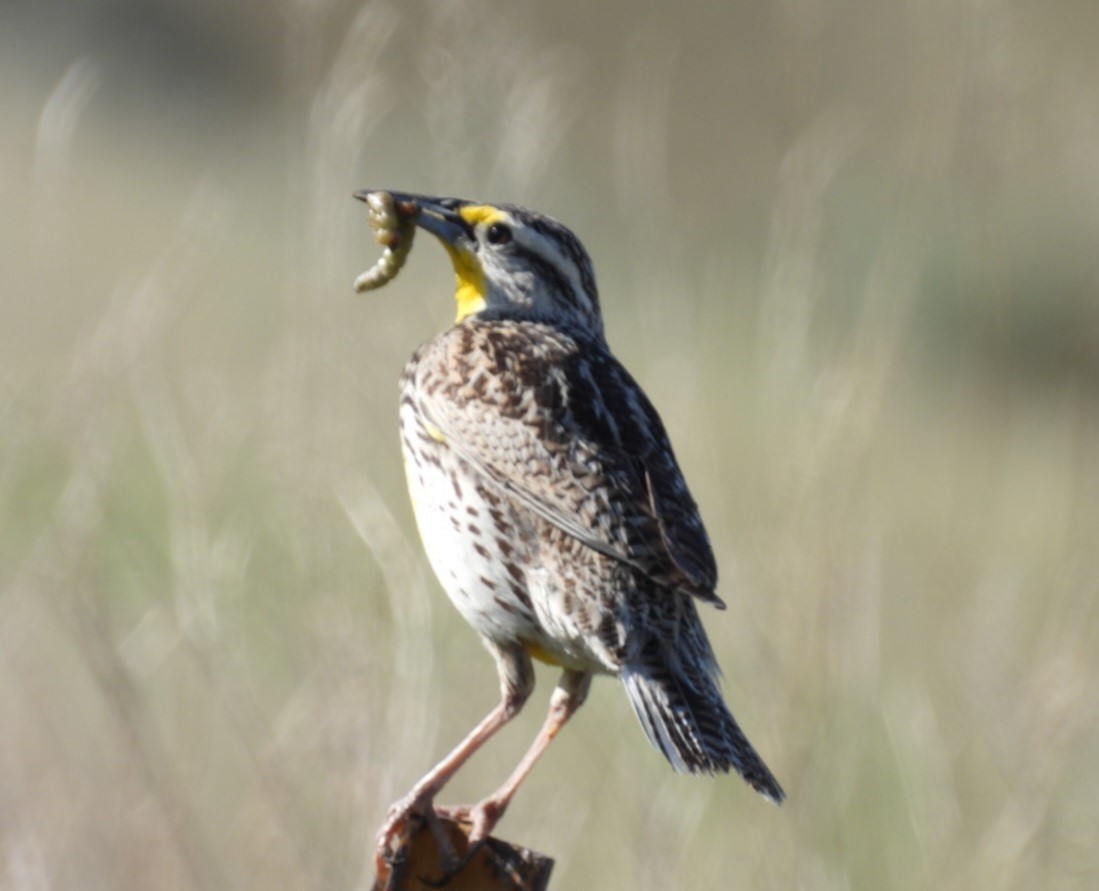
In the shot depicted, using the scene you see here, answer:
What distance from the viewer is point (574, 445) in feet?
11.2

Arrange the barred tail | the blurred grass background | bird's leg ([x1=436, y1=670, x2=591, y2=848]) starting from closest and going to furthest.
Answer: the barred tail
bird's leg ([x1=436, y1=670, x2=591, y2=848])
the blurred grass background

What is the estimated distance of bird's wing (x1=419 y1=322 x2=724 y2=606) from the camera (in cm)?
330

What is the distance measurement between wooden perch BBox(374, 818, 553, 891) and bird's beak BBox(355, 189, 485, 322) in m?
1.30

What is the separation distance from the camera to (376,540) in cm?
406

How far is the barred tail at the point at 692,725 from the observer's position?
3.19 m

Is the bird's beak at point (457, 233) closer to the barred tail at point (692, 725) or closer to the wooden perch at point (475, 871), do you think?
the barred tail at point (692, 725)

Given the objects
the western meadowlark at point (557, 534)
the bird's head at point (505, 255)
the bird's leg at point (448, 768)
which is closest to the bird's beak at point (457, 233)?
the bird's head at point (505, 255)

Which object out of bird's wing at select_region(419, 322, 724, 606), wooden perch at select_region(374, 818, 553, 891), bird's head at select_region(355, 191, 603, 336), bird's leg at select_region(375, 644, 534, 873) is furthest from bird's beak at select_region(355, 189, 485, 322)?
wooden perch at select_region(374, 818, 553, 891)

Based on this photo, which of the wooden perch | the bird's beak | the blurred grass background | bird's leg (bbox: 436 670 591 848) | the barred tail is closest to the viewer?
the wooden perch

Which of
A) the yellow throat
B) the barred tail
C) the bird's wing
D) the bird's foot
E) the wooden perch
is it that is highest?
the yellow throat

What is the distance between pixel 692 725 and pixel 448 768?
0.43 m

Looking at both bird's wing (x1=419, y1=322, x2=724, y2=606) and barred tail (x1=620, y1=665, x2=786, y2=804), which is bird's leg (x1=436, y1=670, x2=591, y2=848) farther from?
bird's wing (x1=419, y1=322, x2=724, y2=606)

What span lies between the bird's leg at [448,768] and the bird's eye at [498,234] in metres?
0.80

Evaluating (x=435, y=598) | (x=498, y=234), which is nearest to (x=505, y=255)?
(x=498, y=234)
